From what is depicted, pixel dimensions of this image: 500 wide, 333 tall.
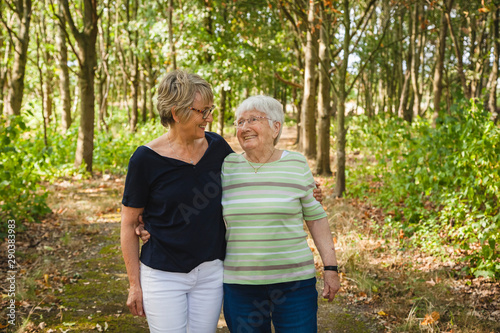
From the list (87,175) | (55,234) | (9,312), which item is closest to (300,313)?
(9,312)

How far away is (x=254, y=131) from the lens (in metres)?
2.44

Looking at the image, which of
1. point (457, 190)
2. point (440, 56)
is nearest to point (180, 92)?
point (457, 190)

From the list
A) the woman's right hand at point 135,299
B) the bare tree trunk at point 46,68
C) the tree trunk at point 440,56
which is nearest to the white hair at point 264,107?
the woman's right hand at point 135,299

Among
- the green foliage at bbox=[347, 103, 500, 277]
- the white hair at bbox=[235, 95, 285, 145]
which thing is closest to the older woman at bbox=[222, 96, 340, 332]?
the white hair at bbox=[235, 95, 285, 145]

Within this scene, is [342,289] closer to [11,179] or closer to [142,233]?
[142,233]

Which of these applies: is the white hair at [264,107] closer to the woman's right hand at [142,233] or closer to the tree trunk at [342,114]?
the woman's right hand at [142,233]

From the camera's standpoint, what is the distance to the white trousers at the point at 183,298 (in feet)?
7.30

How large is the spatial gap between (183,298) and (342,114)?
5733 millimetres

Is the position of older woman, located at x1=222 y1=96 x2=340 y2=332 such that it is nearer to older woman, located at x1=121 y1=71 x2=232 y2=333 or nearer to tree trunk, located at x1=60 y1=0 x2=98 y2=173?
older woman, located at x1=121 y1=71 x2=232 y2=333

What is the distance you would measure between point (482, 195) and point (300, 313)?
3.11m

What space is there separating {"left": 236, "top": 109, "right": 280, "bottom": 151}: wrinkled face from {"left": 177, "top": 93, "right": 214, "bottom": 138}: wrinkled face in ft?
0.69

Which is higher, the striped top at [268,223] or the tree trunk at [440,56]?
the tree trunk at [440,56]

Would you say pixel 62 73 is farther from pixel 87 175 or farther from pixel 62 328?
pixel 62 328

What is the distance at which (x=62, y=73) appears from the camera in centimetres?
1311
